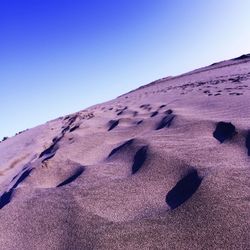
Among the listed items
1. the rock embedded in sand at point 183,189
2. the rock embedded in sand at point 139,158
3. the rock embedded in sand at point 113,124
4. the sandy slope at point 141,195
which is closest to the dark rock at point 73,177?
the sandy slope at point 141,195

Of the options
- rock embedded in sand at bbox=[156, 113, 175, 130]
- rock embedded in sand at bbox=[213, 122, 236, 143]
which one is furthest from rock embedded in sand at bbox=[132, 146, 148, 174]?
rock embedded in sand at bbox=[156, 113, 175, 130]

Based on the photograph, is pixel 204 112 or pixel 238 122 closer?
pixel 238 122

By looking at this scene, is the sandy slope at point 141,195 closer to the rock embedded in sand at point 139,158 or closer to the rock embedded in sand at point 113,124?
the rock embedded in sand at point 139,158

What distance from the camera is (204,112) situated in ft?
11.7

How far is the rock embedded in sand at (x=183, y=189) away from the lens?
1822mm

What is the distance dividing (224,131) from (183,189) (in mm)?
909

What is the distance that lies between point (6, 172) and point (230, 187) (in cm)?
282

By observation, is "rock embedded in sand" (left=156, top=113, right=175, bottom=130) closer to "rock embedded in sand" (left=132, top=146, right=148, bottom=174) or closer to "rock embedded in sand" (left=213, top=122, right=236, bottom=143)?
"rock embedded in sand" (left=213, top=122, right=236, bottom=143)

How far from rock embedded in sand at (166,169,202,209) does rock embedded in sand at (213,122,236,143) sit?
59 cm

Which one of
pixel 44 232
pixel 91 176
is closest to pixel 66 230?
pixel 44 232

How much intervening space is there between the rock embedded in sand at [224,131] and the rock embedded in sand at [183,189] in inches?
23.1

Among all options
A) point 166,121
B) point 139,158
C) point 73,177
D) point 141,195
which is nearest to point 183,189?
point 141,195

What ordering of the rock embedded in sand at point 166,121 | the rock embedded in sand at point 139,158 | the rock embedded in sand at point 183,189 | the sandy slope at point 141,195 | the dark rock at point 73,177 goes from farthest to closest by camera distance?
the rock embedded in sand at point 166,121 → the dark rock at point 73,177 → the rock embedded in sand at point 139,158 → the rock embedded in sand at point 183,189 → the sandy slope at point 141,195

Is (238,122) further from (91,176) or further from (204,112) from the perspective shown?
(91,176)
